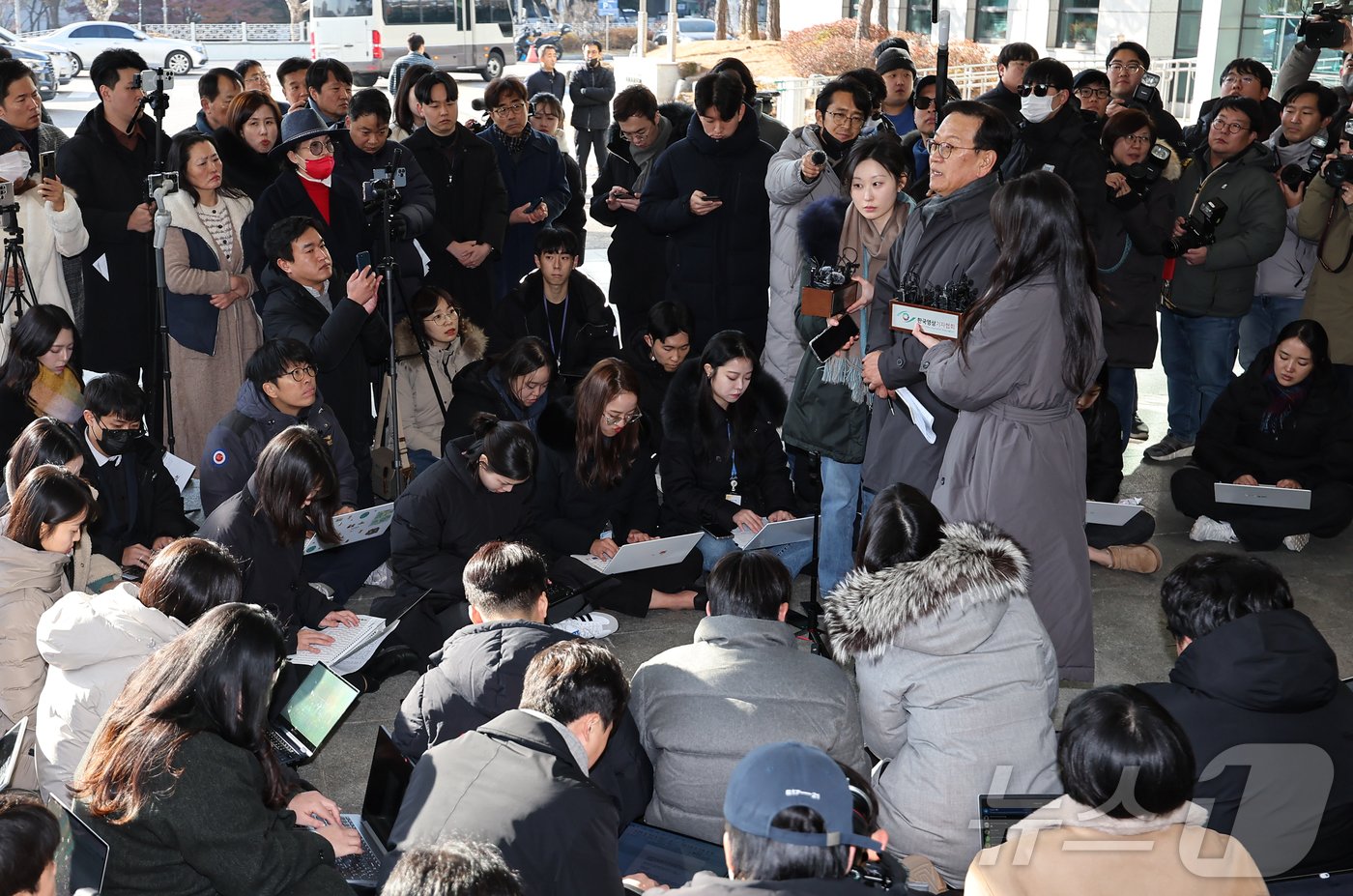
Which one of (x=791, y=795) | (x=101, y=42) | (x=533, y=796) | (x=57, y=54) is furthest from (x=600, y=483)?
(x=101, y=42)

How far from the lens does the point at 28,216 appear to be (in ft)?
16.6

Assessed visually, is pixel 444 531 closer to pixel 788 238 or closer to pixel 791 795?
pixel 788 238

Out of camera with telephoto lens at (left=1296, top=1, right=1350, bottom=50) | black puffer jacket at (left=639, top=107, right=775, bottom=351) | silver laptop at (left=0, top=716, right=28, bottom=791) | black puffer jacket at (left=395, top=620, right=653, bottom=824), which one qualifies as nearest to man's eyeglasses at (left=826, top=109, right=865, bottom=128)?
black puffer jacket at (left=639, top=107, right=775, bottom=351)

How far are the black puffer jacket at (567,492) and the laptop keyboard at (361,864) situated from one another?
1.84m

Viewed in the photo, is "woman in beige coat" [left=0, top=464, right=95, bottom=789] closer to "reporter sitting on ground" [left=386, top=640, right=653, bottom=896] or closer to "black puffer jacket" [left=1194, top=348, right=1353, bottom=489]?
"reporter sitting on ground" [left=386, top=640, right=653, bottom=896]

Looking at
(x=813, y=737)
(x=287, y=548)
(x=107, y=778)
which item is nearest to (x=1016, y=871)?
(x=813, y=737)

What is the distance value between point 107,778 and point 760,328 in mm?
3950

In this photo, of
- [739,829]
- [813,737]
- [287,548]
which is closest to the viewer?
[739,829]

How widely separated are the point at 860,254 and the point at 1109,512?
145cm

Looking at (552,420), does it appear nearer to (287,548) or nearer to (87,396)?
(287,548)

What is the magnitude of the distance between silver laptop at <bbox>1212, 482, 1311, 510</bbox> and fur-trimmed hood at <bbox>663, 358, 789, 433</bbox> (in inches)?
70.1

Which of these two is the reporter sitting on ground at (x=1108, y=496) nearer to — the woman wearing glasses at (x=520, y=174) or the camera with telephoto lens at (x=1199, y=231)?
the camera with telephoto lens at (x=1199, y=231)

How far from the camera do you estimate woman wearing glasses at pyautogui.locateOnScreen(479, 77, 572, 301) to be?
21.0ft

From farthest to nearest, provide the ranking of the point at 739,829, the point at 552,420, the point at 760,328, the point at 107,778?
the point at 760,328
the point at 552,420
the point at 107,778
the point at 739,829
